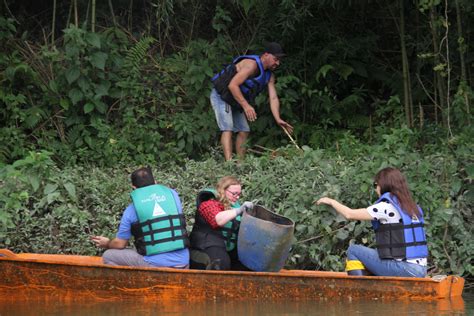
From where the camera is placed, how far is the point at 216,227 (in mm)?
8562

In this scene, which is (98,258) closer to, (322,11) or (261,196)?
(261,196)

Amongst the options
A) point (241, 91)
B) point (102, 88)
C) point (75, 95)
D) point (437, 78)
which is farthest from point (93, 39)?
point (437, 78)

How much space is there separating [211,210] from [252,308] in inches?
32.8

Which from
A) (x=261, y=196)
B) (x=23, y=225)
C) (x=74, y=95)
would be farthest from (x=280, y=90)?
(x=23, y=225)

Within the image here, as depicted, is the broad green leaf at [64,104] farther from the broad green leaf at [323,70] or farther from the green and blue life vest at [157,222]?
the green and blue life vest at [157,222]

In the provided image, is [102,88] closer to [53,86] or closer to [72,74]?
[72,74]

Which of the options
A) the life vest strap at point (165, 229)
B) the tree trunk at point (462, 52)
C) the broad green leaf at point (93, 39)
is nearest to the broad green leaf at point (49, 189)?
the life vest strap at point (165, 229)

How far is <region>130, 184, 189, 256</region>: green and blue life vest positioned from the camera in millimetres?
8453

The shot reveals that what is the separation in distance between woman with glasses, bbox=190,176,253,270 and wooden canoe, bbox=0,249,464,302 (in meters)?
0.28

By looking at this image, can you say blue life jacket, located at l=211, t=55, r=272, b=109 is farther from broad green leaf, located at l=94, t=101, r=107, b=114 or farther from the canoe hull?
the canoe hull

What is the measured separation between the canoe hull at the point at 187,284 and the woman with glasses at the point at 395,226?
18cm

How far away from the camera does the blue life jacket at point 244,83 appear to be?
12.2 meters

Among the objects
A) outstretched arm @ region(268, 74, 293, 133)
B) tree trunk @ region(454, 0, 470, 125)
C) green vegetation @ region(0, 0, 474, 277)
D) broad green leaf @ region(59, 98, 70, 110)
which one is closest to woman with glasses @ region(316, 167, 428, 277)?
green vegetation @ region(0, 0, 474, 277)

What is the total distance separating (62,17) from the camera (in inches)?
590
